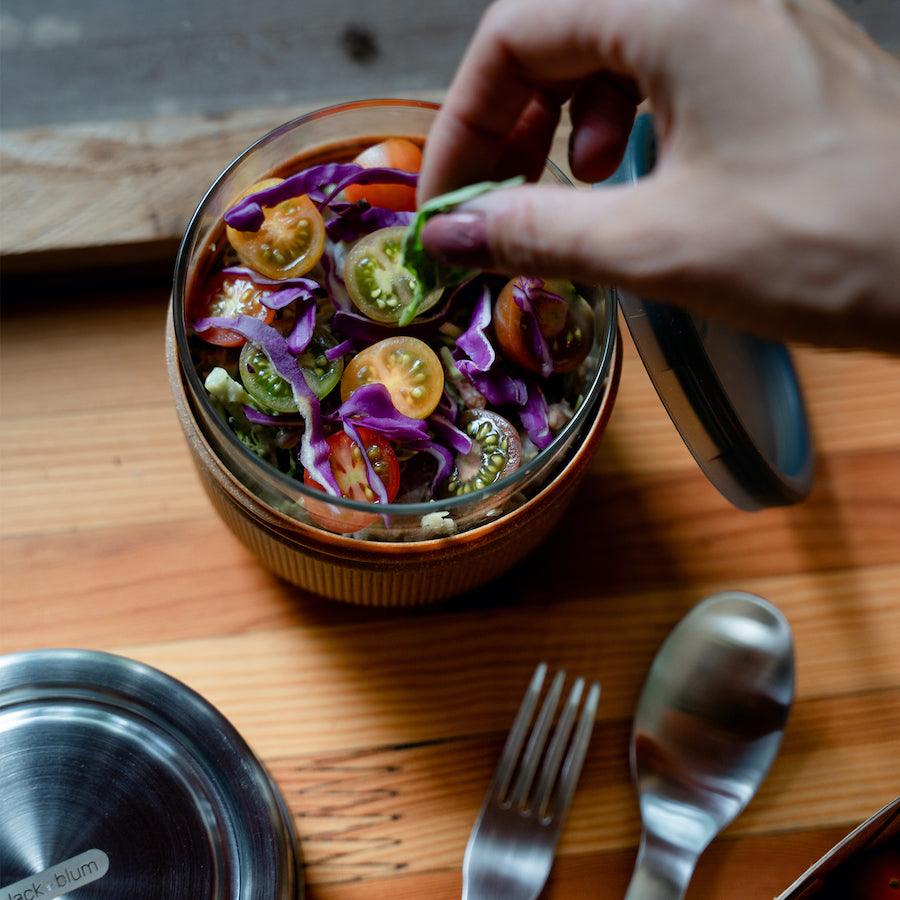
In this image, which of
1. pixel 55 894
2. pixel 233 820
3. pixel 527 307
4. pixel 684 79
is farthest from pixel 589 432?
pixel 55 894

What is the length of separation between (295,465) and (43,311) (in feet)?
1.40

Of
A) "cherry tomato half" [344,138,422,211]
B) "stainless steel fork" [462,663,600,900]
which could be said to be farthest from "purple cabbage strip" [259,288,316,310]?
"stainless steel fork" [462,663,600,900]

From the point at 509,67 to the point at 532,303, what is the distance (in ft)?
0.61

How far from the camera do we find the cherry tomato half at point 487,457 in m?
0.86

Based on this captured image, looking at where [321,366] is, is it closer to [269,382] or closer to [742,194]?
[269,382]

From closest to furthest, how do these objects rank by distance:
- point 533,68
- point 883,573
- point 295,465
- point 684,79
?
point 684,79 < point 533,68 < point 295,465 < point 883,573

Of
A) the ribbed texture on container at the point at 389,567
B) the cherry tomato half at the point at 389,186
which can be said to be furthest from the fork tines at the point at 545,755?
the cherry tomato half at the point at 389,186

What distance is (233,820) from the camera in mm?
873

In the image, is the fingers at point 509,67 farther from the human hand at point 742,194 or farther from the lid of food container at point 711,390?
the lid of food container at point 711,390

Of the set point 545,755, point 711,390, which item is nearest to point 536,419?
point 711,390

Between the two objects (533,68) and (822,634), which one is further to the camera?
(822,634)

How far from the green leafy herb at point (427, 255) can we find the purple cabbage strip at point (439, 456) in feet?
0.33

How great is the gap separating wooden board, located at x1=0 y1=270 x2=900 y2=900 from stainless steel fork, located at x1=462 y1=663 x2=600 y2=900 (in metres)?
0.03

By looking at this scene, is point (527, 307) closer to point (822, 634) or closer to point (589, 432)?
point (589, 432)
